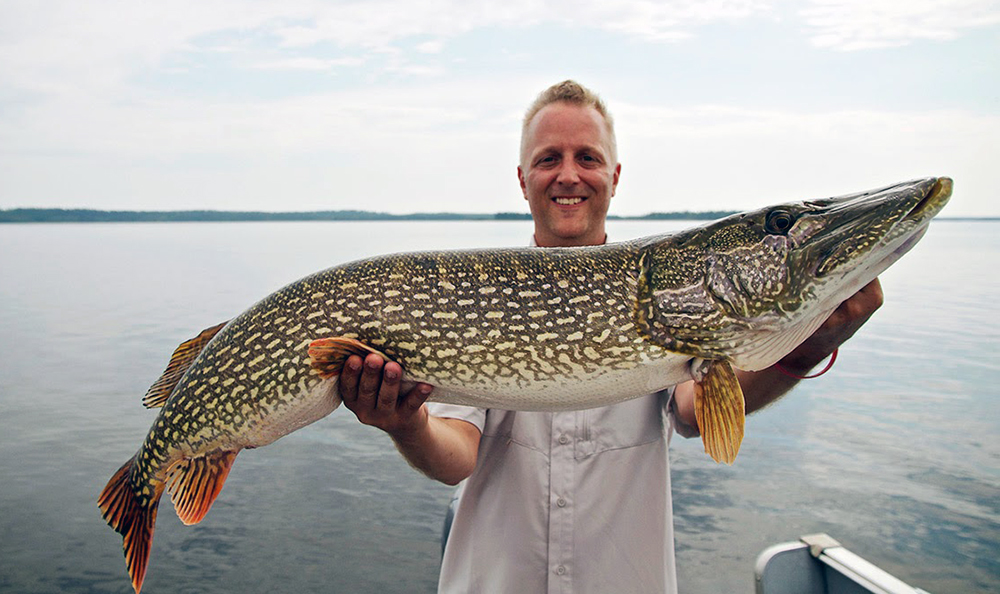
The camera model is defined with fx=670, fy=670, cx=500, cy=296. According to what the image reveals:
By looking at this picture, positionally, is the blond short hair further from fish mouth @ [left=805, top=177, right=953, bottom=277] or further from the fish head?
fish mouth @ [left=805, top=177, right=953, bottom=277]

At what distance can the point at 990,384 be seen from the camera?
376 inches

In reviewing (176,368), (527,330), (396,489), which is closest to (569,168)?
(527,330)

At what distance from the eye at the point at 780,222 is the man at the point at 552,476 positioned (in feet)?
1.06

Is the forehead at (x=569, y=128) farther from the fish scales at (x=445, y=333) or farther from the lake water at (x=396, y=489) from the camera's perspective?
the lake water at (x=396, y=489)

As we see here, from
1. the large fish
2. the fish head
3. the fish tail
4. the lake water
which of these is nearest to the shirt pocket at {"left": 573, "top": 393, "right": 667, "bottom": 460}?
the large fish

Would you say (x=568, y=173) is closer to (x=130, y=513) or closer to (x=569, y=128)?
(x=569, y=128)

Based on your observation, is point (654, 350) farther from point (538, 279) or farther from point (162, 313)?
point (162, 313)

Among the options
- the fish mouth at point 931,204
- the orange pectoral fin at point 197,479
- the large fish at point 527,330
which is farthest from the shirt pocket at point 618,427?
the orange pectoral fin at point 197,479

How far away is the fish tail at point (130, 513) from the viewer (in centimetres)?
212

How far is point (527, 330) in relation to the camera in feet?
6.64

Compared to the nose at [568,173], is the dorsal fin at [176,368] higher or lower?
lower

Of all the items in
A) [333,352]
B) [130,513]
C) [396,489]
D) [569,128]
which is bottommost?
[396,489]

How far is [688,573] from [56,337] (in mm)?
11958

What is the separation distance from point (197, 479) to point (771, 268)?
6.22ft
